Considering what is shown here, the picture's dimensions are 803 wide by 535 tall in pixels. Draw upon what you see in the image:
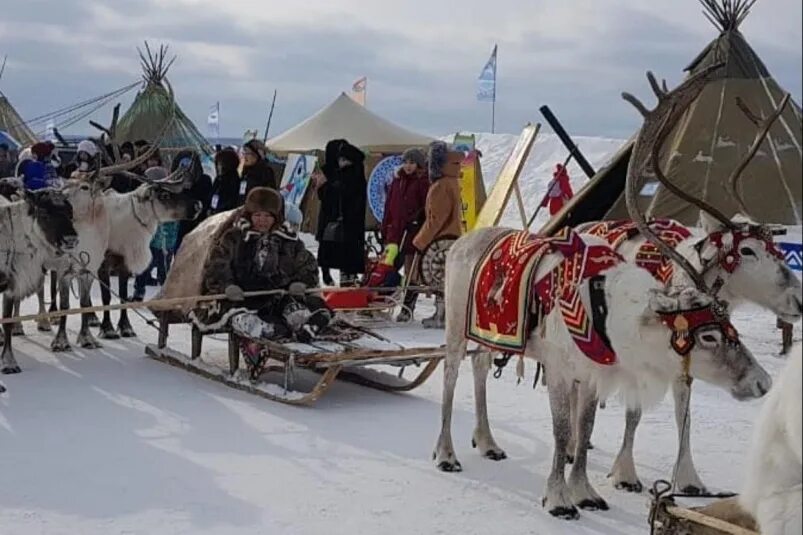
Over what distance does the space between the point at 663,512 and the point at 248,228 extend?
4535 millimetres

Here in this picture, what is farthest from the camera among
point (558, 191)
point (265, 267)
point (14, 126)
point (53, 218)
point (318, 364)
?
point (14, 126)

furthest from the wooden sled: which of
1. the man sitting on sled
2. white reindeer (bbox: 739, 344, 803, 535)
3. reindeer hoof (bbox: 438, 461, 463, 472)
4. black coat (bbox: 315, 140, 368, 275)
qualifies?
white reindeer (bbox: 739, 344, 803, 535)

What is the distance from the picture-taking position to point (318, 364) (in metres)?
5.89

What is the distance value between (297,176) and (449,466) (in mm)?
10788

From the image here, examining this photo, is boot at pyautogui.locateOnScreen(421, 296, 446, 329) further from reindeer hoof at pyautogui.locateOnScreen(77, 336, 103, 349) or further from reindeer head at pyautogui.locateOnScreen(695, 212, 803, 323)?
reindeer head at pyautogui.locateOnScreen(695, 212, 803, 323)

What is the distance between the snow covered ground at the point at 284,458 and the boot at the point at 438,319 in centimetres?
200

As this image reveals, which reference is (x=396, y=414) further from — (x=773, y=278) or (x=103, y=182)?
(x=103, y=182)

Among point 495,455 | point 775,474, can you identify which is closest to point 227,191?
point 495,455

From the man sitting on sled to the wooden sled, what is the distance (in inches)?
9.0

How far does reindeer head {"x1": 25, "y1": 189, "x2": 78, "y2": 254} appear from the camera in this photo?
7.13 metres

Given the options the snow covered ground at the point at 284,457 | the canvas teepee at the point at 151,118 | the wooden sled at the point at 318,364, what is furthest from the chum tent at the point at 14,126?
the wooden sled at the point at 318,364

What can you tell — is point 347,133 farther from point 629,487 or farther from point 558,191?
point 629,487

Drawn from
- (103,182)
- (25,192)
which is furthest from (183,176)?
(25,192)

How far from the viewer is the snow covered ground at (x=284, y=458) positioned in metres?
4.12
